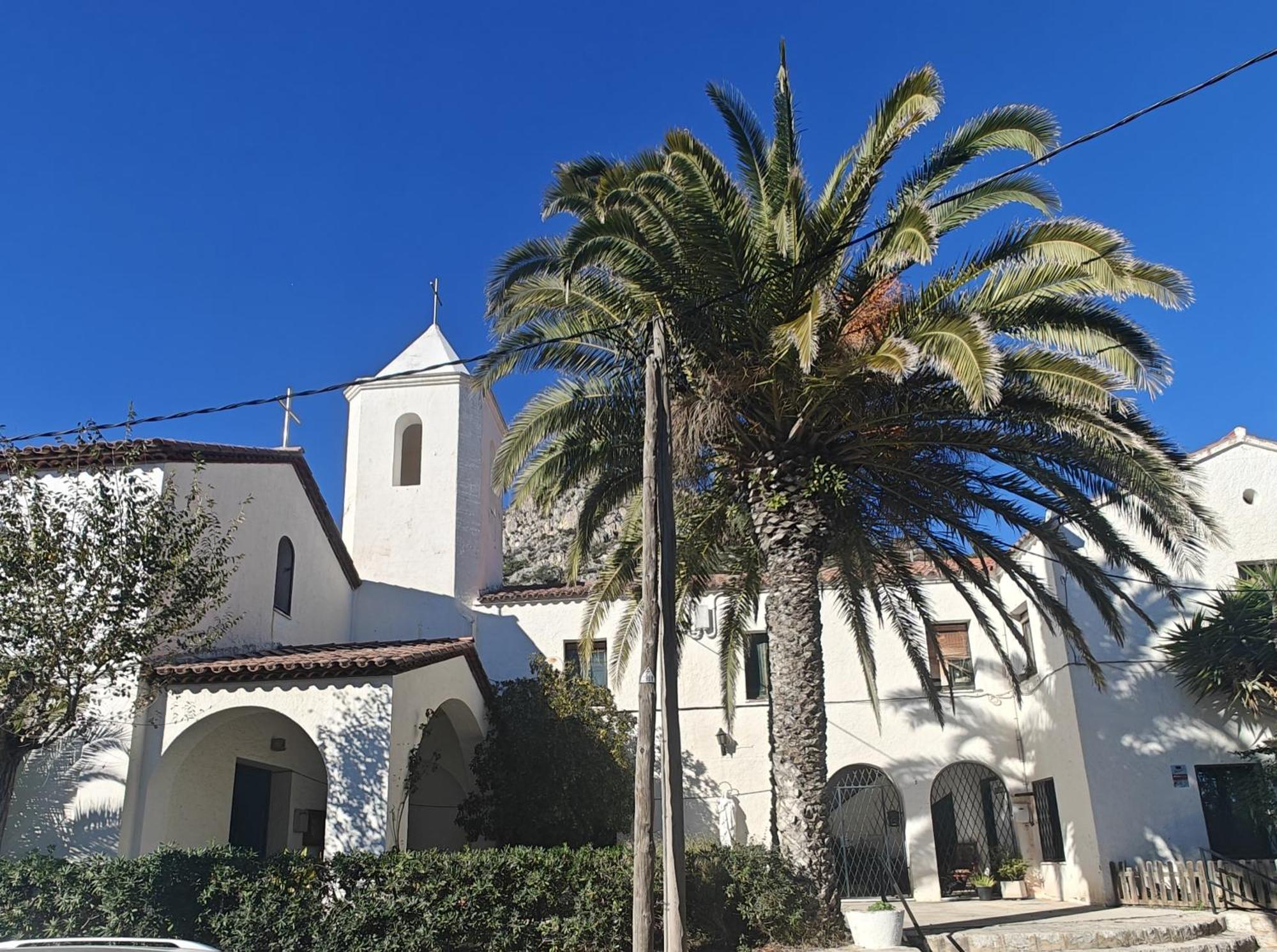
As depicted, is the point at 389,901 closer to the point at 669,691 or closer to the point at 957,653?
the point at 669,691

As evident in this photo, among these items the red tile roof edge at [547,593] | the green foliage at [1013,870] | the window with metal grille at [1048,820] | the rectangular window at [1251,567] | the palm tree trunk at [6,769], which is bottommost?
the green foliage at [1013,870]

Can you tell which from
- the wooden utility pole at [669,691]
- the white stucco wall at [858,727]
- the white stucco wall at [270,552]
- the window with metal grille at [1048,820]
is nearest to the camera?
the wooden utility pole at [669,691]

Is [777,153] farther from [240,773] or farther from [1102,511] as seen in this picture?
[240,773]

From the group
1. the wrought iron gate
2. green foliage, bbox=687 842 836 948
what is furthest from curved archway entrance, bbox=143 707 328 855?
the wrought iron gate

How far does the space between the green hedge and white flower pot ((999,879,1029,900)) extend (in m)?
10.4

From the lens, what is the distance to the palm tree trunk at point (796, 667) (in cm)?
1252

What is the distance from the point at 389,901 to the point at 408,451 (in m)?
14.4

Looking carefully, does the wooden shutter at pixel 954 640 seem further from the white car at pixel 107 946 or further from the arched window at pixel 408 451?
the white car at pixel 107 946

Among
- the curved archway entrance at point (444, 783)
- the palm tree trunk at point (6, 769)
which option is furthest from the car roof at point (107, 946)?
the curved archway entrance at point (444, 783)

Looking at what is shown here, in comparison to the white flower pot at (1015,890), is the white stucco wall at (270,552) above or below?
above

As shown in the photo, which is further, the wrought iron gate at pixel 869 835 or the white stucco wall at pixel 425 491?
the white stucco wall at pixel 425 491

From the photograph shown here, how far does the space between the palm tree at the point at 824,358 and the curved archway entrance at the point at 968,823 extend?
357 inches

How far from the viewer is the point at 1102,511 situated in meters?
19.2

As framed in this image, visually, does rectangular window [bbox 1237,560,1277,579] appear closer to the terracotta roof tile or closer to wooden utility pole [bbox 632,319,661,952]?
wooden utility pole [bbox 632,319,661,952]
